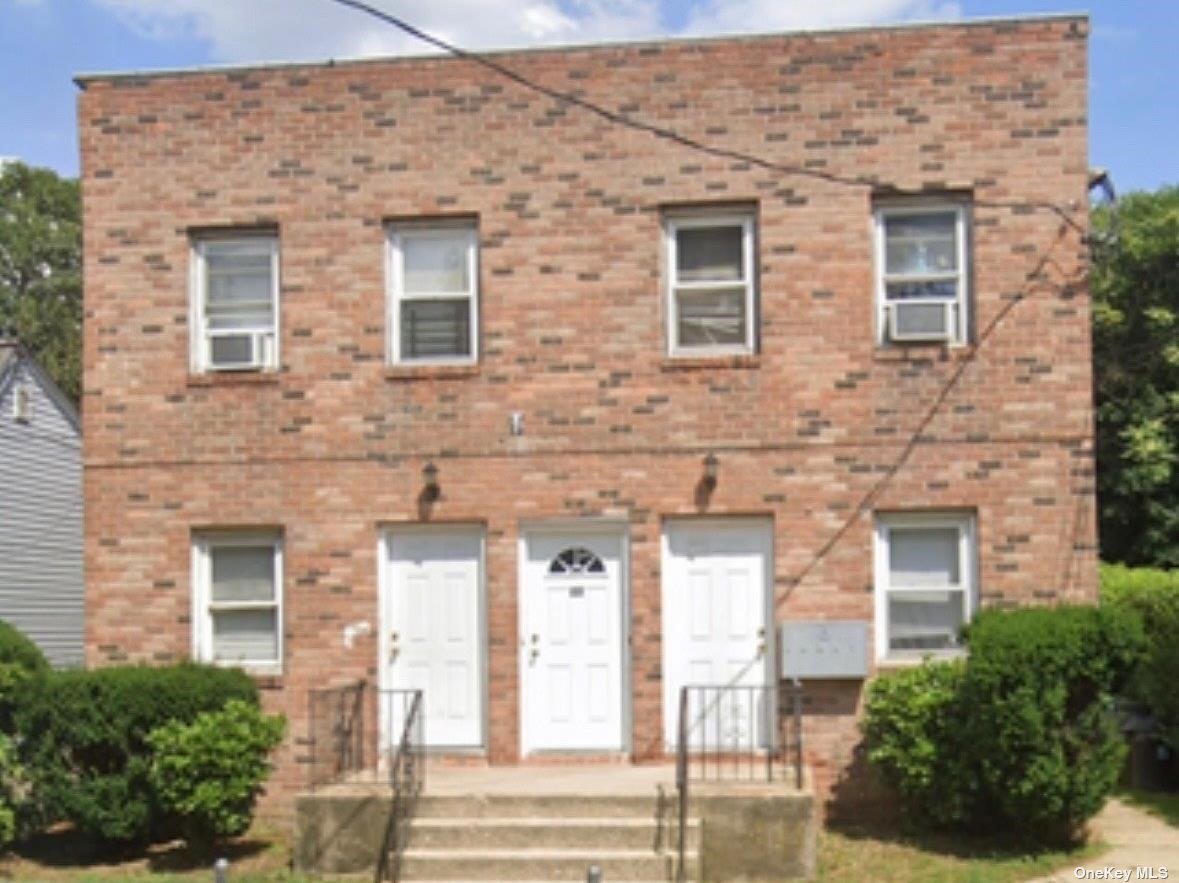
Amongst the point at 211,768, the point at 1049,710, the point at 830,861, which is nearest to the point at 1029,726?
the point at 1049,710

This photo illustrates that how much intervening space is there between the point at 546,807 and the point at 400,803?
110 cm

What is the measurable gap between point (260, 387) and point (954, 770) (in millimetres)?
6794

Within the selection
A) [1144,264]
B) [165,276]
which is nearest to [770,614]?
[165,276]

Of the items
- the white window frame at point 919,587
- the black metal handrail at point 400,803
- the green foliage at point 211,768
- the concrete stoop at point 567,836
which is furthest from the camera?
the white window frame at point 919,587

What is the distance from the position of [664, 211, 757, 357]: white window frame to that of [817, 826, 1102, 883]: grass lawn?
165 inches

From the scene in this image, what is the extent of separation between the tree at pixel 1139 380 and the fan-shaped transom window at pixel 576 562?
43.4ft

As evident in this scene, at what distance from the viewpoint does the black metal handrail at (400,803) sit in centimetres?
1241

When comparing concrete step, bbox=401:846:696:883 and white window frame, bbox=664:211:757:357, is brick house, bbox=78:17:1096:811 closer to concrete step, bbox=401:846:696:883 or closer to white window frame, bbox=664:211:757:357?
white window frame, bbox=664:211:757:357

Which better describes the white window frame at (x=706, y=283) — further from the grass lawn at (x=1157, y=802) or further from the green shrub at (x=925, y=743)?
the grass lawn at (x=1157, y=802)

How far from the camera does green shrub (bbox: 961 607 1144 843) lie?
12445 millimetres

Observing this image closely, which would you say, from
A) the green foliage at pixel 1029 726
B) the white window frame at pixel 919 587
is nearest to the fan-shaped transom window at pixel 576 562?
the white window frame at pixel 919 587

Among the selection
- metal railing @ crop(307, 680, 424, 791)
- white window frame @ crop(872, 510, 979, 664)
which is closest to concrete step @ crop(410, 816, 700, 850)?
metal railing @ crop(307, 680, 424, 791)

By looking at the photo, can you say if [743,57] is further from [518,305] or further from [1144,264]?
[1144,264]

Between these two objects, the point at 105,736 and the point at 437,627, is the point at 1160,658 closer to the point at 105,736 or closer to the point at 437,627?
the point at 437,627
